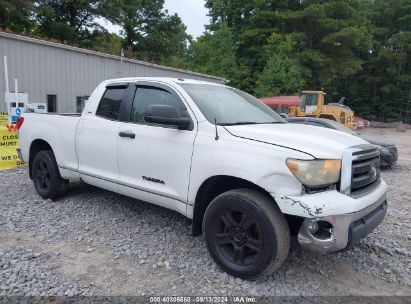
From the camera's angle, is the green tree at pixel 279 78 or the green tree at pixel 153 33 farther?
the green tree at pixel 153 33

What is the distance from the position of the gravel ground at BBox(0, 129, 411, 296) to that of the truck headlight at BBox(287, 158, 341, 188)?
40.5 inches

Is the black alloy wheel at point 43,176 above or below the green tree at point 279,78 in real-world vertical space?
below

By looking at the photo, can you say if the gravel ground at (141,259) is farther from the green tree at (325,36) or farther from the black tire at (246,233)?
the green tree at (325,36)

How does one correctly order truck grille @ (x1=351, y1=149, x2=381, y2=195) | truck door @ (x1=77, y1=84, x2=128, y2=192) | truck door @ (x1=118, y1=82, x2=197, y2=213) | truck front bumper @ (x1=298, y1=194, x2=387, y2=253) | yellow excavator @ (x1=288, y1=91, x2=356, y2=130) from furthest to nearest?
1. yellow excavator @ (x1=288, y1=91, x2=356, y2=130)
2. truck door @ (x1=77, y1=84, x2=128, y2=192)
3. truck door @ (x1=118, y1=82, x2=197, y2=213)
4. truck grille @ (x1=351, y1=149, x2=381, y2=195)
5. truck front bumper @ (x1=298, y1=194, x2=387, y2=253)

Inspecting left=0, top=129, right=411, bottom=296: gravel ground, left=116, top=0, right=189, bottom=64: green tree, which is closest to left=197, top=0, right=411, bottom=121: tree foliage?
left=116, top=0, right=189, bottom=64: green tree

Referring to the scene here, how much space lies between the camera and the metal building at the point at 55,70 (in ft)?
39.3

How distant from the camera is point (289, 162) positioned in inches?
119

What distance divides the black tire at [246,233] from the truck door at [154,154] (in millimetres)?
488

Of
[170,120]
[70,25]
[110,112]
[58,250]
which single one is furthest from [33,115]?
[70,25]

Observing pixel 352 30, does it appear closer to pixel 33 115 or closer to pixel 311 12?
pixel 311 12

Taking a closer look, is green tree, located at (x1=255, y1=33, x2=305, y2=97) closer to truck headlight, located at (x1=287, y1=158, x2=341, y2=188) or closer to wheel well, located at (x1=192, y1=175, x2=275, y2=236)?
wheel well, located at (x1=192, y1=175, x2=275, y2=236)

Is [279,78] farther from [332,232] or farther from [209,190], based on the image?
[332,232]

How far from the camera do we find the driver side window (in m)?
4.17

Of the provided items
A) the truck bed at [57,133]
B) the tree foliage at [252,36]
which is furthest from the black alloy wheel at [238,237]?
the tree foliage at [252,36]
